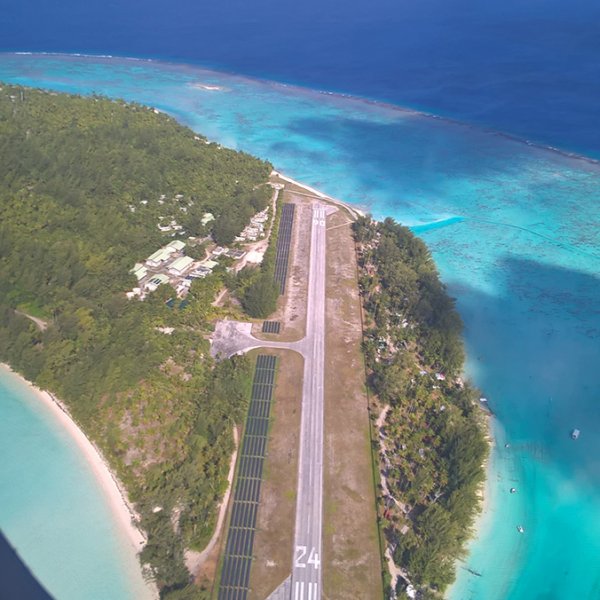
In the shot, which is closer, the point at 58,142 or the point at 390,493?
the point at 390,493

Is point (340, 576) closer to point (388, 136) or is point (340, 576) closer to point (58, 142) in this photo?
point (58, 142)

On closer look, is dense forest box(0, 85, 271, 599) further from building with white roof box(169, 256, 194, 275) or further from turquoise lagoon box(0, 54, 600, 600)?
turquoise lagoon box(0, 54, 600, 600)

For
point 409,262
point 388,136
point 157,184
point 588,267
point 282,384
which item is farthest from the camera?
point 388,136

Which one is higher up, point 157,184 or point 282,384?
point 157,184

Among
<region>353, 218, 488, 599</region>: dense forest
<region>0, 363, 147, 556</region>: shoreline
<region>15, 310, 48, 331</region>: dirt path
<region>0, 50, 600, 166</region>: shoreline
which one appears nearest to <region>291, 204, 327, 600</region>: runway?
<region>353, 218, 488, 599</region>: dense forest

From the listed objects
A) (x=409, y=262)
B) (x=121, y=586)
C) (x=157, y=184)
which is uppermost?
(x=157, y=184)

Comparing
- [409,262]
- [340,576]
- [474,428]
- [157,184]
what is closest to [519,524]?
[474,428]

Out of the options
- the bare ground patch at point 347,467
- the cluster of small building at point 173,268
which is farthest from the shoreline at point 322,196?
the cluster of small building at point 173,268

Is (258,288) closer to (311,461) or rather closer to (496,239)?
(311,461)
